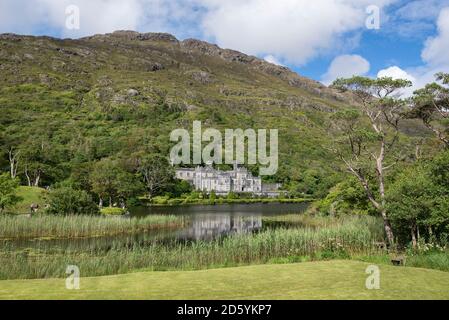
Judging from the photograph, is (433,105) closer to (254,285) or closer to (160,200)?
(254,285)

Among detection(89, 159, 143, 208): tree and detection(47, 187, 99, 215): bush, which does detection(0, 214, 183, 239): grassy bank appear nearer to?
detection(47, 187, 99, 215): bush

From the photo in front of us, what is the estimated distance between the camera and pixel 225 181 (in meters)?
119

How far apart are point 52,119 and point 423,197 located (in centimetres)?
12784

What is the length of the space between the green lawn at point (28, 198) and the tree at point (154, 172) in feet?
133

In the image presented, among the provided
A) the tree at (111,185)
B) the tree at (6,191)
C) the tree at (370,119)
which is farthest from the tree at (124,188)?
the tree at (370,119)

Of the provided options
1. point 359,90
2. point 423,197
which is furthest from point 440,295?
point 359,90

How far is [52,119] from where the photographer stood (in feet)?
424

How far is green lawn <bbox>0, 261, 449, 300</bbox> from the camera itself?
9539mm

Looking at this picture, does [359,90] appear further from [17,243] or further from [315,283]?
[17,243]

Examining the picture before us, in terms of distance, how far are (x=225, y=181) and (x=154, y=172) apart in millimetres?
32128

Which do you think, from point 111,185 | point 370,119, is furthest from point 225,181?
point 370,119

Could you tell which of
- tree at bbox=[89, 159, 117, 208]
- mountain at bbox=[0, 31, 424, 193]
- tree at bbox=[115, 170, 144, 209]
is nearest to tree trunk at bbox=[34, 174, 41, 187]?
mountain at bbox=[0, 31, 424, 193]

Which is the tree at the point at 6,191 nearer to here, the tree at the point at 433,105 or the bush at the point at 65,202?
the bush at the point at 65,202

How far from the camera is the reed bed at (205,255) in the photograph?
16.3 m
